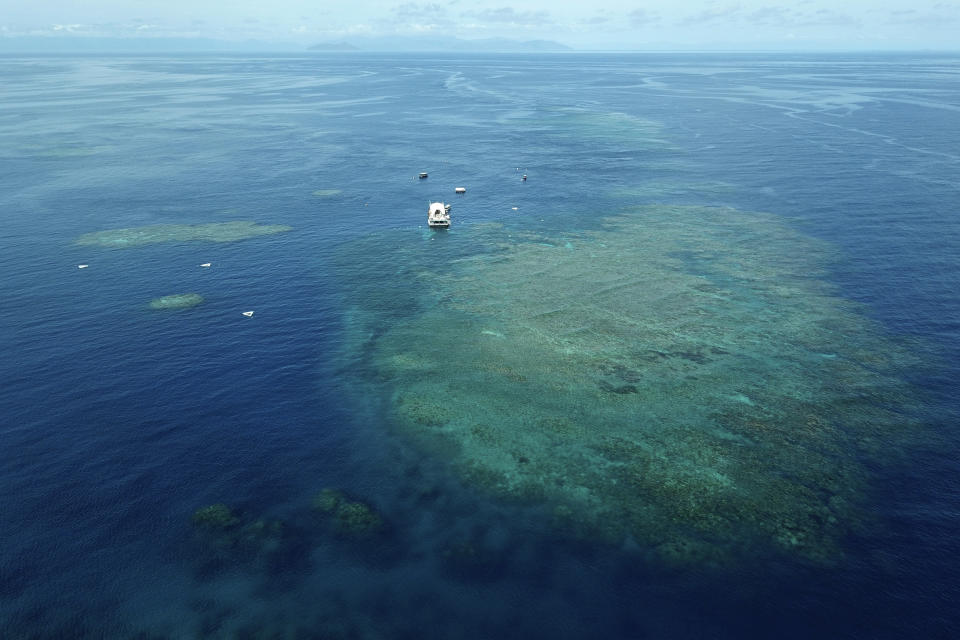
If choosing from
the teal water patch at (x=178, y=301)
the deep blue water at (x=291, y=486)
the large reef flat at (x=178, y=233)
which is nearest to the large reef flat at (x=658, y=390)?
the deep blue water at (x=291, y=486)

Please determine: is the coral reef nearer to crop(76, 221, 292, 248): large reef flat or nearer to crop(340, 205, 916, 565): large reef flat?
crop(340, 205, 916, 565): large reef flat

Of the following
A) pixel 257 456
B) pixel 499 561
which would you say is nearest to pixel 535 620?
pixel 499 561

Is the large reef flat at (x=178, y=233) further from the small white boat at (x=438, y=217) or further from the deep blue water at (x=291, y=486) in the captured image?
the small white boat at (x=438, y=217)

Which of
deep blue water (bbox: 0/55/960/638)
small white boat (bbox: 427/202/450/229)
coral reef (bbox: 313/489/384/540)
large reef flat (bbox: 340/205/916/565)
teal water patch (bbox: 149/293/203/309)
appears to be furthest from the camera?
small white boat (bbox: 427/202/450/229)

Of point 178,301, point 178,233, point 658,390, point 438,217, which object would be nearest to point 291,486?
point 658,390

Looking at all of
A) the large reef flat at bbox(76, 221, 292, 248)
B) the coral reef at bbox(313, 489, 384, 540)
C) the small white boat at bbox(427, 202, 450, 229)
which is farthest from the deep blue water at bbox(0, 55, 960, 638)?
the small white boat at bbox(427, 202, 450, 229)

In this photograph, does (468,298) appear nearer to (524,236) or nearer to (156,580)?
(524,236)

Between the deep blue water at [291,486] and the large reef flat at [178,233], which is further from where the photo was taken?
the large reef flat at [178,233]
